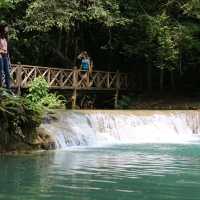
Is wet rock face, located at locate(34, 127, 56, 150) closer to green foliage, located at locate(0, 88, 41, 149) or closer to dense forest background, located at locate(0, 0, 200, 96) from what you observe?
green foliage, located at locate(0, 88, 41, 149)

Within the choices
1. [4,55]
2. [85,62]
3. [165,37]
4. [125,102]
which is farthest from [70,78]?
[4,55]

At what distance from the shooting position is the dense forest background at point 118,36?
2312 cm

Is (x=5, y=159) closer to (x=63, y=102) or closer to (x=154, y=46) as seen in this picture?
(x=63, y=102)

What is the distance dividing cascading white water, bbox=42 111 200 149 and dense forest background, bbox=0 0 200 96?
5027mm

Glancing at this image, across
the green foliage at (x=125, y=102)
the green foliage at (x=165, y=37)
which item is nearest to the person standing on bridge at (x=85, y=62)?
the green foliage at (x=125, y=102)

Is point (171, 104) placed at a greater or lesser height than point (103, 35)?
lesser

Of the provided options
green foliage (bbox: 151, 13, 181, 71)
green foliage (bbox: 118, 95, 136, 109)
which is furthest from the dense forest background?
green foliage (bbox: 118, 95, 136, 109)

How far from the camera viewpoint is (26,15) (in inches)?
914

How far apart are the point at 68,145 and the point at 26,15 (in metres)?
9.55

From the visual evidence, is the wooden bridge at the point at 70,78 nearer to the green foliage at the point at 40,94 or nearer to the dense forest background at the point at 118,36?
the green foliage at the point at 40,94

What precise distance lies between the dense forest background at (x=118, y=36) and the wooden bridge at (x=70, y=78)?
124 centimetres

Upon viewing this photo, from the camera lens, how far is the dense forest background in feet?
75.9

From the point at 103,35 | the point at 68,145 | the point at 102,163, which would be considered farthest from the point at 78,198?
the point at 103,35

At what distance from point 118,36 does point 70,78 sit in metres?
3.60
